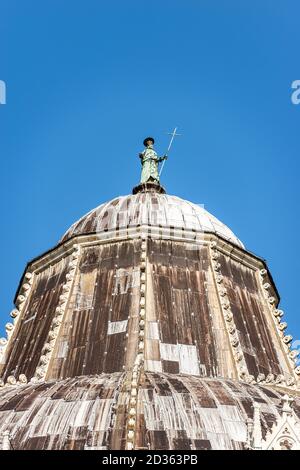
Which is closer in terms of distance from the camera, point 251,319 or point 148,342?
point 148,342

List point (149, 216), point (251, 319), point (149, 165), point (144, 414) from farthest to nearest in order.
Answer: point (149, 165) → point (149, 216) → point (251, 319) → point (144, 414)

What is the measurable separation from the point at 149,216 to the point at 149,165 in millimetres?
9441

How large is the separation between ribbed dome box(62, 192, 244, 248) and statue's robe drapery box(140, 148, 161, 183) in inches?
192

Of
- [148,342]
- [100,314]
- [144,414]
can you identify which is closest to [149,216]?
[100,314]

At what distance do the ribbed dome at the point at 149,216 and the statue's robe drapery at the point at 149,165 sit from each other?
488 cm

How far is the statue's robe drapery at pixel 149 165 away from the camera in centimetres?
4775

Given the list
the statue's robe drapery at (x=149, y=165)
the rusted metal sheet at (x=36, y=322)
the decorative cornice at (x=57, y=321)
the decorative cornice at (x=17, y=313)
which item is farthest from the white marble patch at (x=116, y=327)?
the statue's robe drapery at (x=149, y=165)

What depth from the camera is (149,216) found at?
40.0 metres

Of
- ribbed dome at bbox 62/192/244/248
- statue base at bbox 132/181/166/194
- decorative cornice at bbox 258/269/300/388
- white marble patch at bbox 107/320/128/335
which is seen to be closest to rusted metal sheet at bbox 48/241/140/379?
white marble patch at bbox 107/320/128/335

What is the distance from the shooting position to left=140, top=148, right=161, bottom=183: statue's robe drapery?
157 feet

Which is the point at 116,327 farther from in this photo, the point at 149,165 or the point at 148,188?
the point at 149,165
